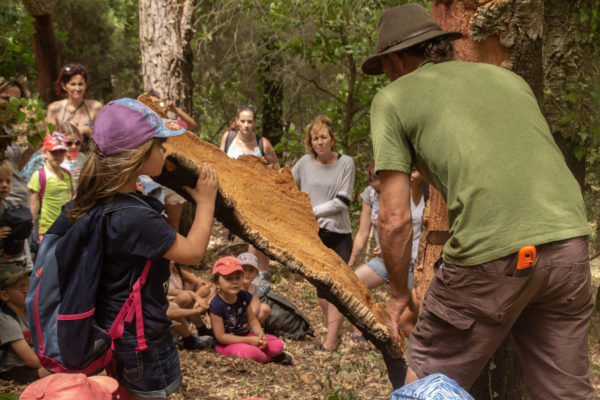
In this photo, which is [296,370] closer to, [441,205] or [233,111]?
[441,205]

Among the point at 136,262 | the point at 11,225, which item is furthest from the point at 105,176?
the point at 11,225

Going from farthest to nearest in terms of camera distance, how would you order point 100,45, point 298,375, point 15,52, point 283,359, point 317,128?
1. point 100,45
2. point 317,128
3. point 283,359
4. point 298,375
5. point 15,52

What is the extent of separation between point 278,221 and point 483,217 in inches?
51.1

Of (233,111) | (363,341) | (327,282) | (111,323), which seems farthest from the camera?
(233,111)

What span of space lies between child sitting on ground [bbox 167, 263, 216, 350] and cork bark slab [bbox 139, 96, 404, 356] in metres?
1.49

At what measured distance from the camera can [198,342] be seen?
15.5 ft

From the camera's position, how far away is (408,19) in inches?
95.0

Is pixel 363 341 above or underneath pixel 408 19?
underneath

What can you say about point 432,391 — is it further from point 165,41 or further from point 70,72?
point 165,41

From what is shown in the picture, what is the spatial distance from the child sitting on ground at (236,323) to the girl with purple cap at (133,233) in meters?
2.23

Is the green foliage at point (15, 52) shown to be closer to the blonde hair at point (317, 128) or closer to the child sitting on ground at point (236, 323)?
the child sitting on ground at point (236, 323)

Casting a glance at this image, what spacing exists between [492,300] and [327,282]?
2.61ft

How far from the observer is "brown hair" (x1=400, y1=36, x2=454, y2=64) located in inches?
94.2

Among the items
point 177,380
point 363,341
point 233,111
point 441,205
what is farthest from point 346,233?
point 233,111
